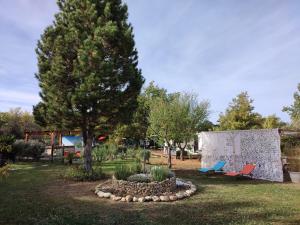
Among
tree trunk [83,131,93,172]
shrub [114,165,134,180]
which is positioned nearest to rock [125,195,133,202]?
shrub [114,165,134,180]

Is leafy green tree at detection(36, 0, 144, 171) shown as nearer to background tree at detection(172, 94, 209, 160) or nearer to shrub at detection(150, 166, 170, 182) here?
shrub at detection(150, 166, 170, 182)

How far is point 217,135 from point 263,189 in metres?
6.05

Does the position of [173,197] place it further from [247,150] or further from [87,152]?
[247,150]

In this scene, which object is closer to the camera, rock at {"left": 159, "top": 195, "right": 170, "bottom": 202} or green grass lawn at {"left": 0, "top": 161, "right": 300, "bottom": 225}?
green grass lawn at {"left": 0, "top": 161, "right": 300, "bottom": 225}

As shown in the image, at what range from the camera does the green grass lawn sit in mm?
6586

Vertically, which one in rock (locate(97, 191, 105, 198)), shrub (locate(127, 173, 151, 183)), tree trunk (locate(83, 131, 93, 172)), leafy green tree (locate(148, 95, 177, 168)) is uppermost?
leafy green tree (locate(148, 95, 177, 168))

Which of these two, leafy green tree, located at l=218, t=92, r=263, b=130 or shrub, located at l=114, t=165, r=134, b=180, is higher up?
leafy green tree, located at l=218, t=92, r=263, b=130

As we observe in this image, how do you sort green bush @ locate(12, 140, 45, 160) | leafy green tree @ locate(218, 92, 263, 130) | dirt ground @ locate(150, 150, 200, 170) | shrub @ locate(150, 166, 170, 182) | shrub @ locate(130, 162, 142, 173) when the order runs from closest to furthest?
shrub @ locate(150, 166, 170, 182)
shrub @ locate(130, 162, 142, 173)
dirt ground @ locate(150, 150, 200, 170)
green bush @ locate(12, 140, 45, 160)
leafy green tree @ locate(218, 92, 263, 130)

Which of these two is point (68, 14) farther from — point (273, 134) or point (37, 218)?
point (273, 134)

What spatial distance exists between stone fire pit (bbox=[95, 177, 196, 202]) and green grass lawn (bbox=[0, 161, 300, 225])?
0.33 metres

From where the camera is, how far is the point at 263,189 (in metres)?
10.8

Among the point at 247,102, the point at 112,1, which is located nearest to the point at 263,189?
the point at 112,1

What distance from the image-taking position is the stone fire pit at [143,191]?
8.87 metres

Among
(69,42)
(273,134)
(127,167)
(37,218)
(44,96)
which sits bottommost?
(37,218)
